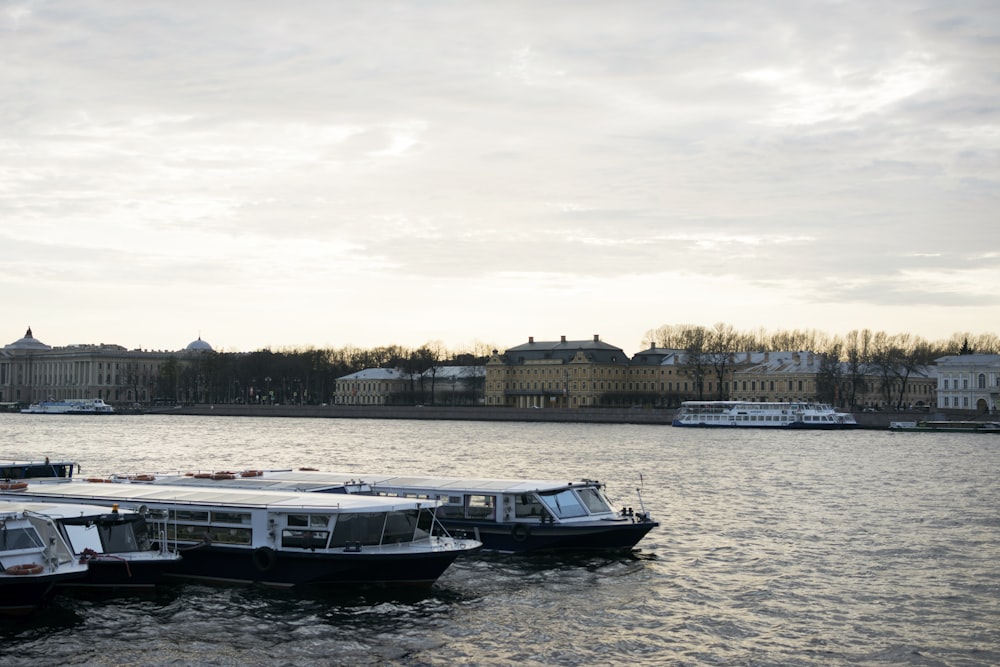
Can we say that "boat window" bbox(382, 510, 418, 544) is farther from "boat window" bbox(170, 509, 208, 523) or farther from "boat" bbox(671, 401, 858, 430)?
"boat" bbox(671, 401, 858, 430)

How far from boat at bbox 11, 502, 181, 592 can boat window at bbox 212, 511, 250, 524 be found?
1.33 meters

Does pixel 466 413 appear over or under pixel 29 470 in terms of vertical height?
over

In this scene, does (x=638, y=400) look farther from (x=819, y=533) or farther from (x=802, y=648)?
(x=802, y=648)

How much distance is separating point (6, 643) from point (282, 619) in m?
4.62

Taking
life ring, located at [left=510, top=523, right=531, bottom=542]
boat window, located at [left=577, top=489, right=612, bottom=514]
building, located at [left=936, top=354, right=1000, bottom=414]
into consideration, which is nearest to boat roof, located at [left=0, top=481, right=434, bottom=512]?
life ring, located at [left=510, top=523, right=531, bottom=542]

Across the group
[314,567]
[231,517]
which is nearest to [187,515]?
[231,517]

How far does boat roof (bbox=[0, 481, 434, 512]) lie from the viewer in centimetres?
2442

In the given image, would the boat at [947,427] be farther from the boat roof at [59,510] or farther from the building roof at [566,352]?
the boat roof at [59,510]

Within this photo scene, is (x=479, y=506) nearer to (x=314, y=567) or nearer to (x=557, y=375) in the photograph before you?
(x=314, y=567)

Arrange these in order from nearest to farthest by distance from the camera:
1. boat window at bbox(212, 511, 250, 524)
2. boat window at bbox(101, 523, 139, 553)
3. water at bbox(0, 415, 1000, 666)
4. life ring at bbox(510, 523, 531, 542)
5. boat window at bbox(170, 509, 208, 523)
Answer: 1. water at bbox(0, 415, 1000, 666)
2. boat window at bbox(101, 523, 139, 553)
3. boat window at bbox(212, 511, 250, 524)
4. boat window at bbox(170, 509, 208, 523)
5. life ring at bbox(510, 523, 531, 542)

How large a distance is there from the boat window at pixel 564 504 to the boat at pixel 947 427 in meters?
82.7

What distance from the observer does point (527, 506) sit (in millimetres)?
29672

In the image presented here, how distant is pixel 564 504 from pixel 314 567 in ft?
25.4

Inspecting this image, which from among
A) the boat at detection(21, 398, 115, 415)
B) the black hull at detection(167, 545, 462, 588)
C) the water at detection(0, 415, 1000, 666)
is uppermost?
the boat at detection(21, 398, 115, 415)
